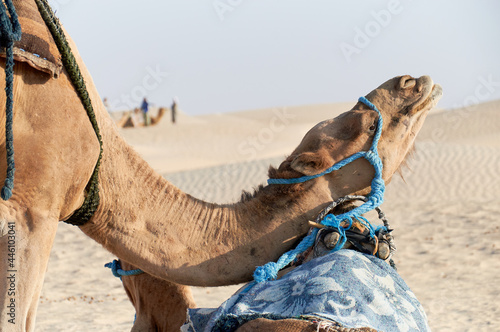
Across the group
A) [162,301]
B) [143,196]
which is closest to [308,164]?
[143,196]

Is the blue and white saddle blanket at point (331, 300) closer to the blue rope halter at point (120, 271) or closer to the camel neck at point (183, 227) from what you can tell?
the camel neck at point (183, 227)

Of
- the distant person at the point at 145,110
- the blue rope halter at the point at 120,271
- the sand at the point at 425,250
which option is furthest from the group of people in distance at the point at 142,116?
the blue rope halter at the point at 120,271

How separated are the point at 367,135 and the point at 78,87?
4.72 ft

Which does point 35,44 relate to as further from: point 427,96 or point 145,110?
point 145,110

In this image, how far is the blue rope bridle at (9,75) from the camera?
2.66 metres

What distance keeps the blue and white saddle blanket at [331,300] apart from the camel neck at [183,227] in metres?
0.25

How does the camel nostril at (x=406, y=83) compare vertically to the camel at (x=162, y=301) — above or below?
above

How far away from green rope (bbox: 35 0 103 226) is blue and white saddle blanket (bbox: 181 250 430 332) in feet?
2.28

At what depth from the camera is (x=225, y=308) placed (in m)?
2.77

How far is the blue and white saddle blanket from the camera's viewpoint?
2.60 metres

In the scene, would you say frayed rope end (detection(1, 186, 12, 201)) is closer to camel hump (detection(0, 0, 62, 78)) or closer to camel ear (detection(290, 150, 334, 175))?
camel hump (detection(0, 0, 62, 78))

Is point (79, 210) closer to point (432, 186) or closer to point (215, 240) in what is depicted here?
point (215, 240)

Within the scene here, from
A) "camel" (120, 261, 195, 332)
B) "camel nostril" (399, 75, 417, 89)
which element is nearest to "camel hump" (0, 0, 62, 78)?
"camel" (120, 261, 195, 332)

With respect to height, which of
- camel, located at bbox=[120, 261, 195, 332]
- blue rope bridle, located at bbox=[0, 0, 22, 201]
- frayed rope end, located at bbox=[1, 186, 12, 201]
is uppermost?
blue rope bridle, located at bbox=[0, 0, 22, 201]
